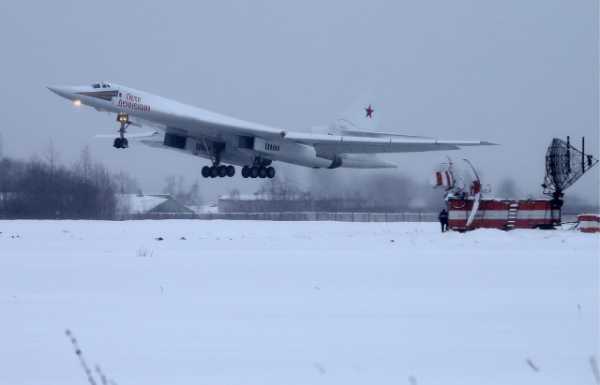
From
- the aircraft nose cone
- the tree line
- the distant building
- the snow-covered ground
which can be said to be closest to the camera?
the snow-covered ground

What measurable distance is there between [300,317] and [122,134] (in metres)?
17.1

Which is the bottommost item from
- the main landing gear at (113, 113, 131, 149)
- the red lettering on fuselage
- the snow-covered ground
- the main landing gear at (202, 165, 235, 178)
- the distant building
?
the snow-covered ground

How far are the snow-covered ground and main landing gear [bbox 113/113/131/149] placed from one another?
23.8 feet

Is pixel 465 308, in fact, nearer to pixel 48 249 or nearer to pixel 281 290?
pixel 281 290

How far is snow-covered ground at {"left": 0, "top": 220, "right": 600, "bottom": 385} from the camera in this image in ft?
21.1

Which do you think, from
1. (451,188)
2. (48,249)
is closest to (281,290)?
(48,249)

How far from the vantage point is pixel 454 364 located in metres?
6.66

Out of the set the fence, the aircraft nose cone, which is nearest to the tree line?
the fence

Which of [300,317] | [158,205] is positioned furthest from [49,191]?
[300,317]

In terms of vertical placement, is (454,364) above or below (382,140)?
below

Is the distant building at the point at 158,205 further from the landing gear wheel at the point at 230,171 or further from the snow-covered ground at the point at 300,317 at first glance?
the snow-covered ground at the point at 300,317

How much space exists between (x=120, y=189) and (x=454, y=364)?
3904 cm

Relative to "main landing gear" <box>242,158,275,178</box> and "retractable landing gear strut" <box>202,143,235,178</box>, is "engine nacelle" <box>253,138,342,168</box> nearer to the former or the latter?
"main landing gear" <box>242,158,275,178</box>

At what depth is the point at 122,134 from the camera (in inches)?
968
